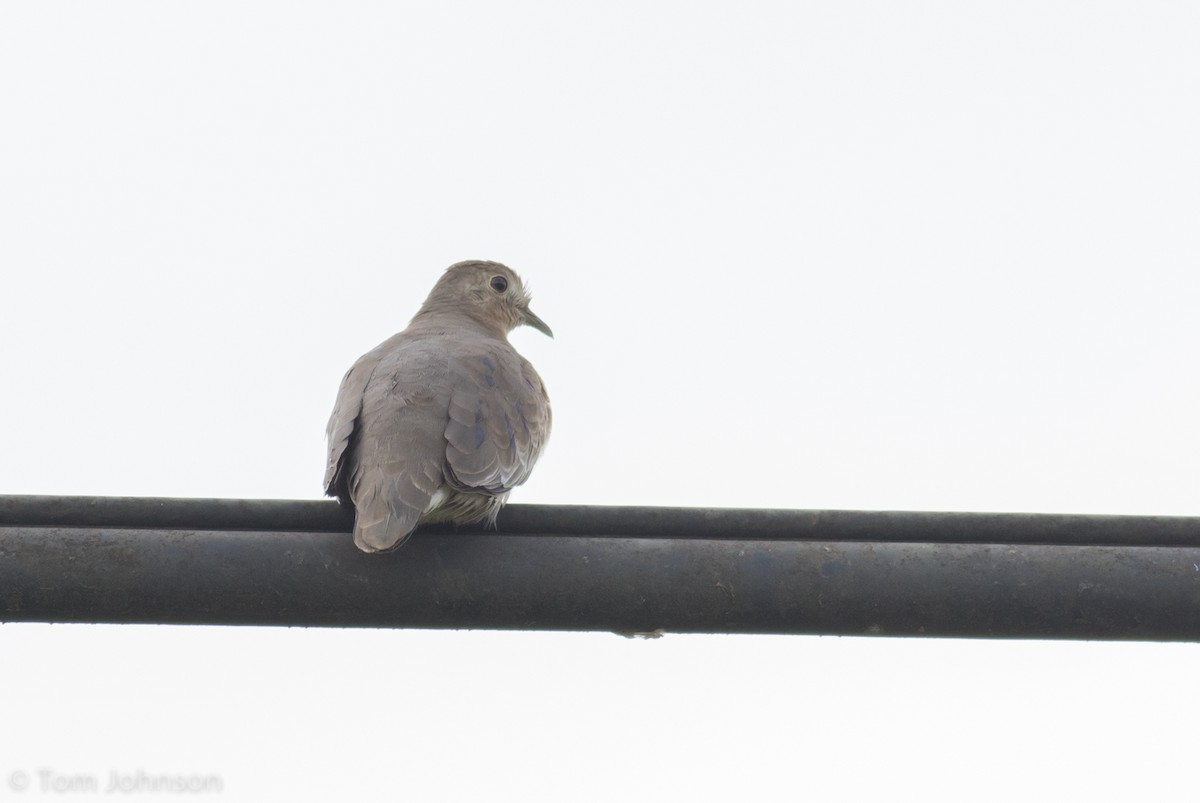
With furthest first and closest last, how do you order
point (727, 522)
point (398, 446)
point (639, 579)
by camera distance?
point (398, 446)
point (727, 522)
point (639, 579)

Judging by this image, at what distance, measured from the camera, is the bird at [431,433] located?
12.2ft

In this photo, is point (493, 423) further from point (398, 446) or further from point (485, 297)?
point (485, 297)

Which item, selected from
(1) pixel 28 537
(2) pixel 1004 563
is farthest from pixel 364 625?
(2) pixel 1004 563

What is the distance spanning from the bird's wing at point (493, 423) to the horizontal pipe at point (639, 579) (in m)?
1.09

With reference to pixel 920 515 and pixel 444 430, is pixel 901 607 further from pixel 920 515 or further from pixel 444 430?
pixel 444 430

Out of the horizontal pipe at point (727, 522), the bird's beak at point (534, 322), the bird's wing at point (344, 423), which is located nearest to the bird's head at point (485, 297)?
the bird's beak at point (534, 322)

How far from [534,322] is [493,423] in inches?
120

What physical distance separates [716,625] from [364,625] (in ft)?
2.30

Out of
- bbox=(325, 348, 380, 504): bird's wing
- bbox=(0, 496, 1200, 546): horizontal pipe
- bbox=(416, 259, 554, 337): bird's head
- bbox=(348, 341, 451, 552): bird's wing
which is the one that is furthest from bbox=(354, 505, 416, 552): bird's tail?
bbox=(416, 259, 554, 337): bird's head

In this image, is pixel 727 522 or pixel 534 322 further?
pixel 534 322

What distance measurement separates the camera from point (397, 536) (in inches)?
128

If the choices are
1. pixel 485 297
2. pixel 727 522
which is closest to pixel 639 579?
pixel 727 522

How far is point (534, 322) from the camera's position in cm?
744

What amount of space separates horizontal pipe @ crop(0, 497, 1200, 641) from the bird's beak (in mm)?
4440
